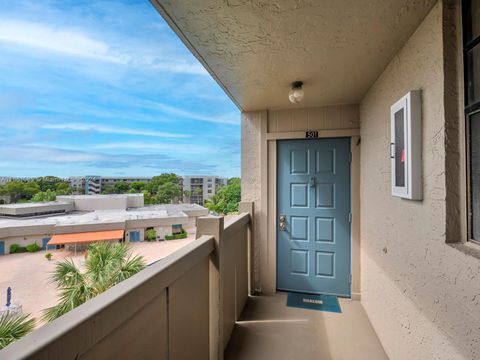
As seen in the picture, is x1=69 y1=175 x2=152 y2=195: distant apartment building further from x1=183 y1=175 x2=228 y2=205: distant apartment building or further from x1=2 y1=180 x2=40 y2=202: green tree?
x1=2 y1=180 x2=40 y2=202: green tree

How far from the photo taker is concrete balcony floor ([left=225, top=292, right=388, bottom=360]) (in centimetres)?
201

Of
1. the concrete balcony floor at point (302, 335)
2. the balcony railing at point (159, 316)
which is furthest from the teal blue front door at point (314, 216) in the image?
the balcony railing at point (159, 316)

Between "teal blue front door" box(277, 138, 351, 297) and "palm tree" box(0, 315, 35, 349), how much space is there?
2.61 metres

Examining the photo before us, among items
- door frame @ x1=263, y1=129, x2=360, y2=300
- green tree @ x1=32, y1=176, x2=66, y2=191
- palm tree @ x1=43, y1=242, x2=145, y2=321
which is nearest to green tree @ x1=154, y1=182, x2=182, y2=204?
green tree @ x1=32, y1=176, x2=66, y2=191

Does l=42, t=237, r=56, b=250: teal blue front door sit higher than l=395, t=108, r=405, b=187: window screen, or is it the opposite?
l=395, t=108, r=405, b=187: window screen

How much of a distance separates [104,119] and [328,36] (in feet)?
84.7

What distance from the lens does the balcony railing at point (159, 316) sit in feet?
1.84

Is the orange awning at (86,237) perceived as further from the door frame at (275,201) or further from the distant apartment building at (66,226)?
the door frame at (275,201)

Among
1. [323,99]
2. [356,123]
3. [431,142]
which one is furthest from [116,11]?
[431,142]

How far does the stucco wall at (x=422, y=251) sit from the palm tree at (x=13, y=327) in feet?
8.53

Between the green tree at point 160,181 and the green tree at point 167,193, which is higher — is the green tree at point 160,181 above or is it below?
above

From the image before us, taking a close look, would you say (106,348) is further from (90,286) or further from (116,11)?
(116,11)

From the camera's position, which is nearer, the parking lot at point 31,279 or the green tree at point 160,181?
the parking lot at point 31,279

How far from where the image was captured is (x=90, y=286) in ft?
11.6
